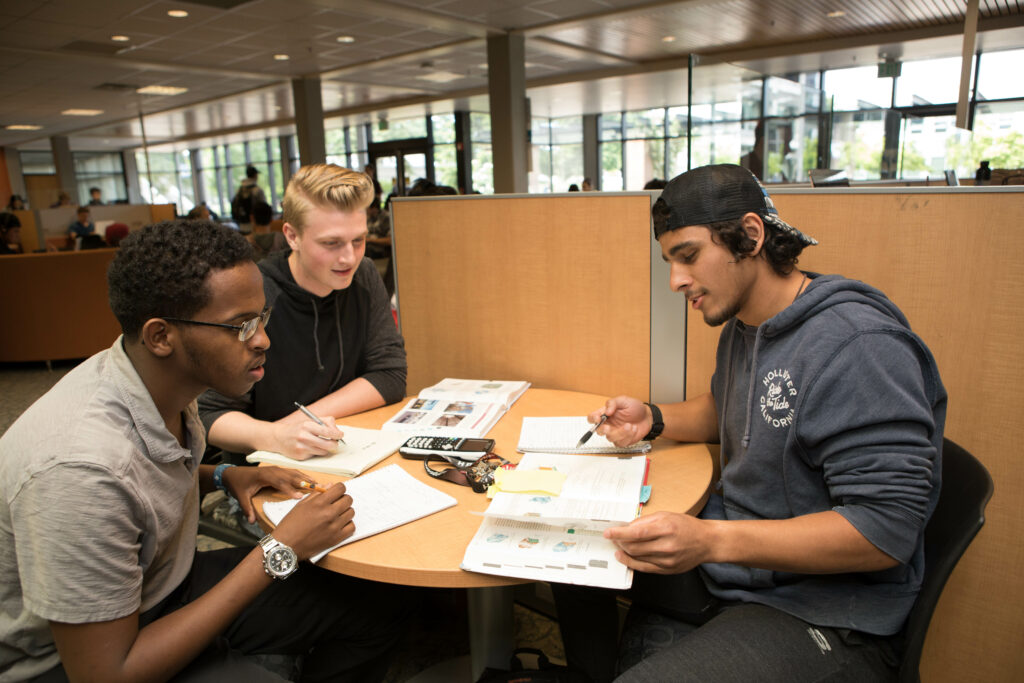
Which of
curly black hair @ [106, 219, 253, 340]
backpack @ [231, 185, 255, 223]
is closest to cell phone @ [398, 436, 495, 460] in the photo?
curly black hair @ [106, 219, 253, 340]

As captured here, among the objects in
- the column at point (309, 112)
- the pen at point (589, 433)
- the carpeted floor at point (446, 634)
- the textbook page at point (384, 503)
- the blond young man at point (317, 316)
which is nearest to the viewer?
the textbook page at point (384, 503)

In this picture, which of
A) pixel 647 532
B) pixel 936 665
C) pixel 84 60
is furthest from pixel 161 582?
pixel 84 60

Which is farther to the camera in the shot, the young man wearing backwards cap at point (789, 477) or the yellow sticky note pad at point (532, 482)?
the yellow sticky note pad at point (532, 482)

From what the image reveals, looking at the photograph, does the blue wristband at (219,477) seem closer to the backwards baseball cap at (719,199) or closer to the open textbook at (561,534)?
the open textbook at (561,534)

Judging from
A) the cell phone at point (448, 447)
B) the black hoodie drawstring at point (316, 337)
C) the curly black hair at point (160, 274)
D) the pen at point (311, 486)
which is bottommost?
the pen at point (311, 486)

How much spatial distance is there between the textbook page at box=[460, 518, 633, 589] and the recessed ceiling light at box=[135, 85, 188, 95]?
11654 millimetres

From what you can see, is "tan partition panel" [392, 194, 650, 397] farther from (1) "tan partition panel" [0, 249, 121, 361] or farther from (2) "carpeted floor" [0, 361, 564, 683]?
(1) "tan partition panel" [0, 249, 121, 361]

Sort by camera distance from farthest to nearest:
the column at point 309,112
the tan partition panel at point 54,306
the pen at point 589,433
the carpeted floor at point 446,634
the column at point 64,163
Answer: the column at point 64,163 < the column at point 309,112 < the tan partition panel at point 54,306 < the carpeted floor at point 446,634 < the pen at point 589,433

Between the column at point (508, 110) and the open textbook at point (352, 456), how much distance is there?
6.89m

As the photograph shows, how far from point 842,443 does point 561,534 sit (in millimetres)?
496

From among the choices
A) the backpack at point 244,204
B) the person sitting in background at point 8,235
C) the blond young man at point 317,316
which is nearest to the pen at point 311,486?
the blond young man at point 317,316

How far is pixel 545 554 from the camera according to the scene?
108 centimetres

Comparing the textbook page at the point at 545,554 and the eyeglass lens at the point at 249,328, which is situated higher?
the eyeglass lens at the point at 249,328

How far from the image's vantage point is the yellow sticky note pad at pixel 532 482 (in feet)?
3.96
